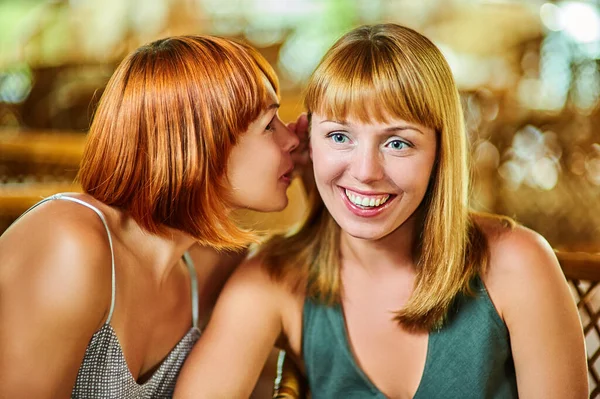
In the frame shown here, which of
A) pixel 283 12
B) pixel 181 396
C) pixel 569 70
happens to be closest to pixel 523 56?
pixel 569 70

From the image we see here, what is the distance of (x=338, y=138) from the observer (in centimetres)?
150

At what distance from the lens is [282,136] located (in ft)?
5.74

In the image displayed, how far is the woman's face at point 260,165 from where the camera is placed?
64.7 inches

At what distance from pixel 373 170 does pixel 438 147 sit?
0.60 feet

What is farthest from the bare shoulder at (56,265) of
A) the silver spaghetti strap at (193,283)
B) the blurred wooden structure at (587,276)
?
the blurred wooden structure at (587,276)

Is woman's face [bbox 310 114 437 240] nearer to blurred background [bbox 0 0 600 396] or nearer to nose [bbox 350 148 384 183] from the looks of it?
nose [bbox 350 148 384 183]

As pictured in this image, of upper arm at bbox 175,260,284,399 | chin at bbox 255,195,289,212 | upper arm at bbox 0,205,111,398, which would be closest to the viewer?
upper arm at bbox 0,205,111,398

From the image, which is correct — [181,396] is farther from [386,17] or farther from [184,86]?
[386,17]

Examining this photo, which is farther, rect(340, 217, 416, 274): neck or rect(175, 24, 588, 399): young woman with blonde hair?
rect(340, 217, 416, 274): neck

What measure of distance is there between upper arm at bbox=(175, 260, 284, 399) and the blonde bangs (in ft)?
1.49

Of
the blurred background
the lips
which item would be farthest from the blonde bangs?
the blurred background

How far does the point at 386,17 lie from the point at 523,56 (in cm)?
176

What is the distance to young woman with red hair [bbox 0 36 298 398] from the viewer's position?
1351 mm

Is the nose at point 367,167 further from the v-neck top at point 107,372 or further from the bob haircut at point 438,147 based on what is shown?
the v-neck top at point 107,372
